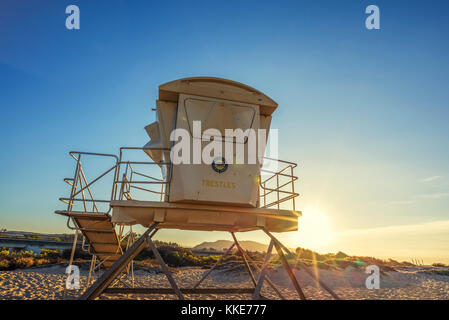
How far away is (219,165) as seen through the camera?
7023mm

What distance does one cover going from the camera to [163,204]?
699 centimetres

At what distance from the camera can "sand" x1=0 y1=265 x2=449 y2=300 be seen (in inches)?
497

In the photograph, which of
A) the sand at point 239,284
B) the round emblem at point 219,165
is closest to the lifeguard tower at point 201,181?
the round emblem at point 219,165

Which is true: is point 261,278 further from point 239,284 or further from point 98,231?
point 239,284

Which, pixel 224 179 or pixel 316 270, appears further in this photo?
pixel 316 270

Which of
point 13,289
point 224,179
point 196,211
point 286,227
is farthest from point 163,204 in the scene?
point 13,289

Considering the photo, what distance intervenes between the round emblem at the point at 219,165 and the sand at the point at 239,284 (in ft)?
25.5

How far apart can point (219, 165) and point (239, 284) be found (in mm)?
13226

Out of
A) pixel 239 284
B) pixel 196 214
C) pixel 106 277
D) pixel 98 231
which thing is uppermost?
pixel 196 214

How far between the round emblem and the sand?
7.77 metres

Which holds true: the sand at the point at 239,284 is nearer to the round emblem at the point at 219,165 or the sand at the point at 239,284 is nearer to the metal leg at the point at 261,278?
the metal leg at the point at 261,278

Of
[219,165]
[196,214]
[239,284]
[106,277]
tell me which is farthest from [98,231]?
[239,284]
